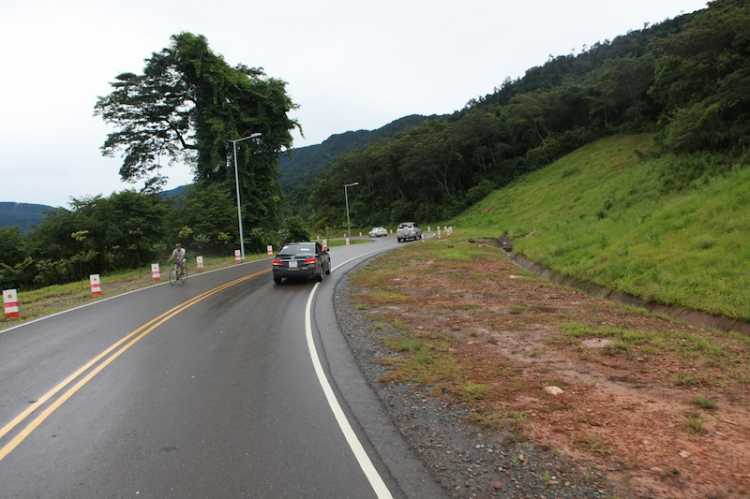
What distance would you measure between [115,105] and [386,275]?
30413 millimetres

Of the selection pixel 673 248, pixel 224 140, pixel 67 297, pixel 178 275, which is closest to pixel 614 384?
pixel 673 248

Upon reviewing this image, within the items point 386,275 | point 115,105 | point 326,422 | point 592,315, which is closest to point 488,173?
point 115,105

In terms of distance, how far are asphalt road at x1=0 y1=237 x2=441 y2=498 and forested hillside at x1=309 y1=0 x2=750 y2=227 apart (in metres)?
33.3

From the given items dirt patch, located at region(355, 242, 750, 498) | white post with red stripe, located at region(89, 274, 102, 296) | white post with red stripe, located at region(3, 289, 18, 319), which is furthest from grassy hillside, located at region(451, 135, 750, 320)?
white post with red stripe, located at region(89, 274, 102, 296)

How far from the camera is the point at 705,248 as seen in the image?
11.8 metres

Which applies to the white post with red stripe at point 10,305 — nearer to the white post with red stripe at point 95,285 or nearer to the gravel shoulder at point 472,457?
the white post with red stripe at point 95,285

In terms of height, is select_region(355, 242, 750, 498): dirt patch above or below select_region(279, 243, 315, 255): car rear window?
below

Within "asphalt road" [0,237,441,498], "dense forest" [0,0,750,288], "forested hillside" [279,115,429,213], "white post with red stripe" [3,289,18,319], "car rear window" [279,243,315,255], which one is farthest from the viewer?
"forested hillside" [279,115,429,213]

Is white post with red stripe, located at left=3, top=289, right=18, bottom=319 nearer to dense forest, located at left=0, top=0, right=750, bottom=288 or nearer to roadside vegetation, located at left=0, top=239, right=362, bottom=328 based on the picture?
roadside vegetation, located at left=0, top=239, right=362, bottom=328

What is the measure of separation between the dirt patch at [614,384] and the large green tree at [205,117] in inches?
1182

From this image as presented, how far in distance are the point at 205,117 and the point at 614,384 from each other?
35779 millimetres

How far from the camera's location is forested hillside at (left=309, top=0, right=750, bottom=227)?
118 feet

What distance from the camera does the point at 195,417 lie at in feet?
16.3

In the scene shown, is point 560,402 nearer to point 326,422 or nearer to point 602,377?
point 602,377
